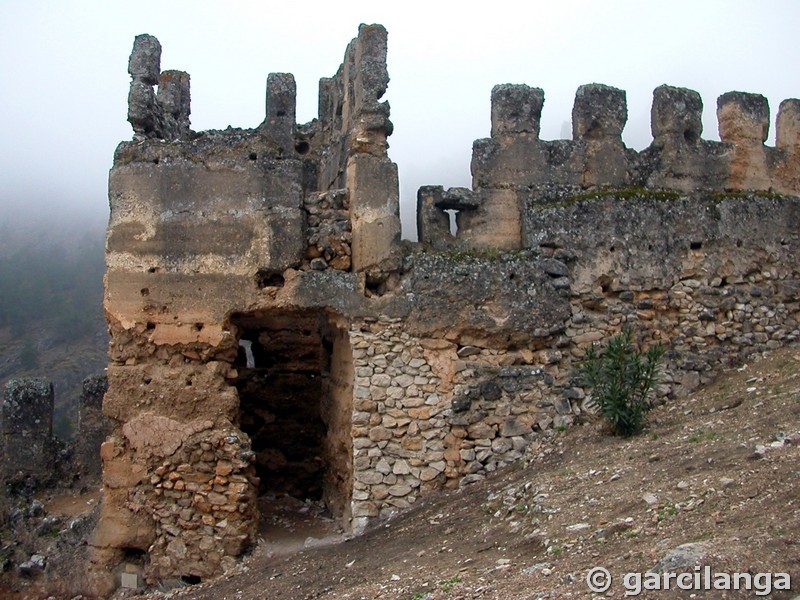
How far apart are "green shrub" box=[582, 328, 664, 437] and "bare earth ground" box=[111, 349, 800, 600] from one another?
0.18 metres

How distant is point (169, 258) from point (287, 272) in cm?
121

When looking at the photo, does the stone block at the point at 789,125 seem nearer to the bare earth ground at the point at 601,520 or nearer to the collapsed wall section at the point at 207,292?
the bare earth ground at the point at 601,520

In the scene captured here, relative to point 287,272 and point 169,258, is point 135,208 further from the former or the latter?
point 287,272

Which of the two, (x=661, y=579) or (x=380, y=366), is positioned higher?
(x=380, y=366)

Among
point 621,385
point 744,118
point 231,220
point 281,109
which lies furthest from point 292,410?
point 744,118

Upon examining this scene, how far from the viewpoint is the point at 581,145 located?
10484mm

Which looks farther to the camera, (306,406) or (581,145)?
(306,406)

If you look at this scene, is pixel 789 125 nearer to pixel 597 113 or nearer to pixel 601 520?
pixel 597 113

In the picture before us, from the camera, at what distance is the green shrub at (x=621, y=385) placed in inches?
346

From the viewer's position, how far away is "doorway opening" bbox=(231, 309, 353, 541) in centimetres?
1076

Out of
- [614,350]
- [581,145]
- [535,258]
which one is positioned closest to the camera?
[614,350]

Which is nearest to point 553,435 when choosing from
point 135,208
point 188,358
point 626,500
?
point 626,500

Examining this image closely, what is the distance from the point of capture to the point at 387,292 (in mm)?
9500

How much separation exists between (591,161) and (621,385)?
289cm
